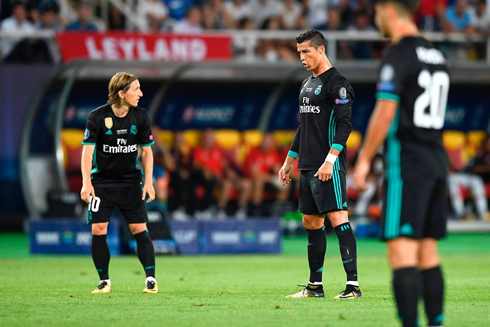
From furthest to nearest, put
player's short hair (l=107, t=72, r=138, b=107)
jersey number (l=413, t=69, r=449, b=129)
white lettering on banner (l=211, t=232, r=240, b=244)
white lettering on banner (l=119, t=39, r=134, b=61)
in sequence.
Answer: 1. white lettering on banner (l=119, t=39, r=134, b=61)
2. white lettering on banner (l=211, t=232, r=240, b=244)
3. player's short hair (l=107, t=72, r=138, b=107)
4. jersey number (l=413, t=69, r=449, b=129)

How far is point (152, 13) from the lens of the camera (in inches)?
800

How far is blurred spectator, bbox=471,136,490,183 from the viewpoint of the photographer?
21.0m

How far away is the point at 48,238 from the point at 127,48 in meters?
5.09

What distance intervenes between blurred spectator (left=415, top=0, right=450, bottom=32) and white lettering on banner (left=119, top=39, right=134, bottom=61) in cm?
721

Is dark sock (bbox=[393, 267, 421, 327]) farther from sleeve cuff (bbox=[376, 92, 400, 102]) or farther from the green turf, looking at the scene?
the green turf

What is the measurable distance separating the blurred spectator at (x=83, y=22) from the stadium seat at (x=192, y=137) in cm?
293

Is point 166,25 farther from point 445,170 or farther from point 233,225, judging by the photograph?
point 445,170

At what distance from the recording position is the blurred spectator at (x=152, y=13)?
20078mm

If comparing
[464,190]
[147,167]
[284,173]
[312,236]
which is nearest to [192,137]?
[464,190]

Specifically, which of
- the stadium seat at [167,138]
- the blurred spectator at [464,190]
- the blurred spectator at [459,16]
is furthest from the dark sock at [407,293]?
the blurred spectator at [459,16]

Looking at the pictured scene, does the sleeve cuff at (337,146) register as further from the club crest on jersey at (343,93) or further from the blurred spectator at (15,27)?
the blurred spectator at (15,27)

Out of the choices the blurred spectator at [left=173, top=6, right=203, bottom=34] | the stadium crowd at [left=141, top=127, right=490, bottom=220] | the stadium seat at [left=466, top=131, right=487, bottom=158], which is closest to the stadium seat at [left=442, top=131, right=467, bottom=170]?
the stadium crowd at [left=141, top=127, right=490, bottom=220]

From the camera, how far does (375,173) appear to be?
20188 millimetres

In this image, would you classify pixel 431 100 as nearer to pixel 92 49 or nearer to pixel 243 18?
pixel 92 49
